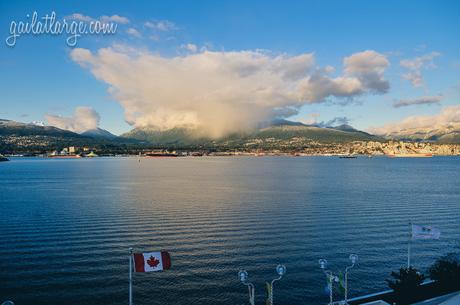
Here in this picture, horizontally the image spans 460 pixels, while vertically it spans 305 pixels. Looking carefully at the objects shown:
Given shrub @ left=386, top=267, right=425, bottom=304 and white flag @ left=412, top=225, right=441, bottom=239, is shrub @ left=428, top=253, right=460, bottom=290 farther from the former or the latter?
white flag @ left=412, top=225, right=441, bottom=239

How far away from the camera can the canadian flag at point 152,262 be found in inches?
655

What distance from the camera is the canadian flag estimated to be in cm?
1664

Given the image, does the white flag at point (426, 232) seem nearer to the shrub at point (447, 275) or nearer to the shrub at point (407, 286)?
the shrub at point (407, 286)

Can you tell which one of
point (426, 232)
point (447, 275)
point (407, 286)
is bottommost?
point (407, 286)

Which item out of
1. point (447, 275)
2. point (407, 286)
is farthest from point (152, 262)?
point (447, 275)

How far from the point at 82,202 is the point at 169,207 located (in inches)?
573

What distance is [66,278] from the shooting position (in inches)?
1059

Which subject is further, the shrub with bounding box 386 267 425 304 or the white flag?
the white flag

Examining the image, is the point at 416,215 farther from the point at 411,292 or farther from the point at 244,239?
the point at 411,292

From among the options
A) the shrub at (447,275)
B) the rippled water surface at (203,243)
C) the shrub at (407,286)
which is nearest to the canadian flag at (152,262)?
→ the rippled water surface at (203,243)

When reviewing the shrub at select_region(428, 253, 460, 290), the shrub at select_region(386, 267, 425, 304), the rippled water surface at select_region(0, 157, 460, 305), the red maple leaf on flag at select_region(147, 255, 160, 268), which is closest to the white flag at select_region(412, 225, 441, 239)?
the shrub at select_region(386, 267, 425, 304)

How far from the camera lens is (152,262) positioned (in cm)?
1673

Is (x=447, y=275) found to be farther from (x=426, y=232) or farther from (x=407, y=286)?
(x=407, y=286)

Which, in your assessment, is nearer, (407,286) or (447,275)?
(407,286)
